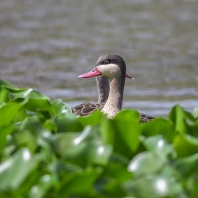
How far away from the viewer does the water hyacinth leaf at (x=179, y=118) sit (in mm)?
5031

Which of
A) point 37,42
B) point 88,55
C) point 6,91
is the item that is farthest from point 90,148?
point 37,42

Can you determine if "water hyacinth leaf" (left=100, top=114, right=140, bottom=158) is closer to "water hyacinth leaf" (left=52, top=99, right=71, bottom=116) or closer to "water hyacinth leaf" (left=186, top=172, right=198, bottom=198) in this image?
"water hyacinth leaf" (left=186, top=172, right=198, bottom=198)

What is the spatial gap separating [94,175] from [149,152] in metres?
0.60

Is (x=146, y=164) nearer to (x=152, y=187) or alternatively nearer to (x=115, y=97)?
(x=152, y=187)

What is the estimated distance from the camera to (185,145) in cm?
471

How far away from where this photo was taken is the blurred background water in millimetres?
13508

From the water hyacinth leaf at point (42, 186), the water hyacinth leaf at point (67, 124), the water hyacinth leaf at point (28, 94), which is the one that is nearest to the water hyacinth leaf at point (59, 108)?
the water hyacinth leaf at point (28, 94)

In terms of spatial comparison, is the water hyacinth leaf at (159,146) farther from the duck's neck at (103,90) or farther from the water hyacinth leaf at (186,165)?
the duck's neck at (103,90)

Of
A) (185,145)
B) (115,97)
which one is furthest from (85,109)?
(185,145)

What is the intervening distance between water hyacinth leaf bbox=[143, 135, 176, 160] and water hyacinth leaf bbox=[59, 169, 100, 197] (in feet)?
2.18

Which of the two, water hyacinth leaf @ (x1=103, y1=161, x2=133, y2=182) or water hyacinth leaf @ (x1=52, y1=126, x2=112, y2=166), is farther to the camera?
water hyacinth leaf @ (x1=52, y1=126, x2=112, y2=166)

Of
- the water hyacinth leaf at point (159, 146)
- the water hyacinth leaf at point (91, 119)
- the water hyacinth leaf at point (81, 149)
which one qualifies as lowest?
the water hyacinth leaf at point (91, 119)

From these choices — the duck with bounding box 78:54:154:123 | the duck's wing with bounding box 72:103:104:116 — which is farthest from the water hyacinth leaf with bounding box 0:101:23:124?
the duck with bounding box 78:54:154:123

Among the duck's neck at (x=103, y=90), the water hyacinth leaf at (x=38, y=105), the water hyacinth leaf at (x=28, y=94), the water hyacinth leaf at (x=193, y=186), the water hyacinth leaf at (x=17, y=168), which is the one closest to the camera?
the water hyacinth leaf at (x=193, y=186)
